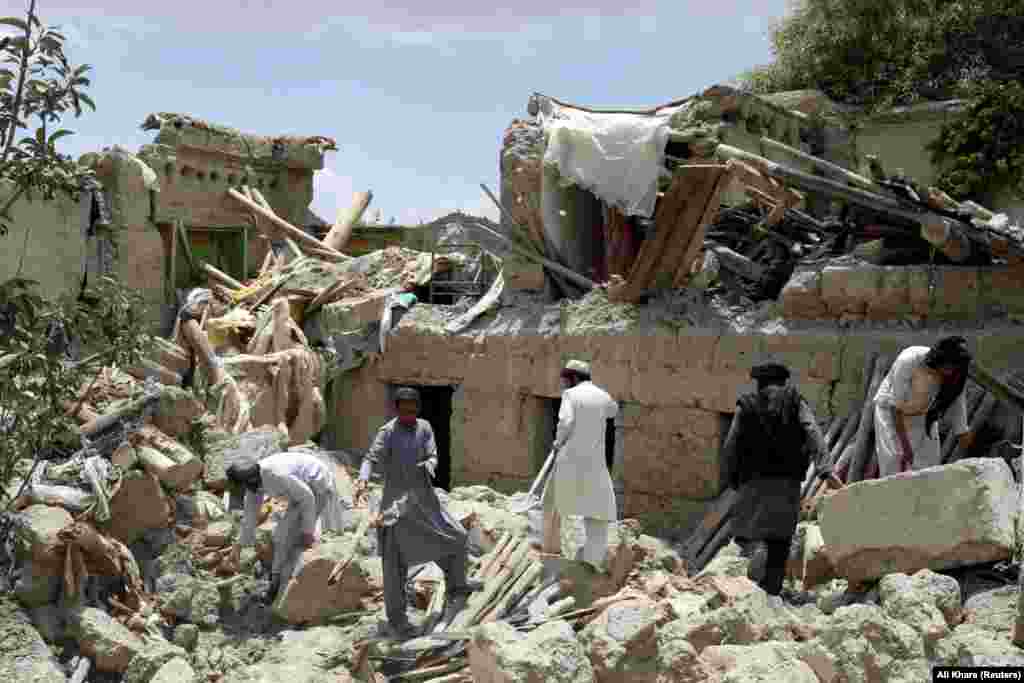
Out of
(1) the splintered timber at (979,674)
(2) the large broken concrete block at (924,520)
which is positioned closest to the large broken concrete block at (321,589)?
(2) the large broken concrete block at (924,520)

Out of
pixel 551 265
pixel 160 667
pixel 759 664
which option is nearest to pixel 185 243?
pixel 551 265

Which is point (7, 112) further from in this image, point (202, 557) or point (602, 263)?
point (602, 263)

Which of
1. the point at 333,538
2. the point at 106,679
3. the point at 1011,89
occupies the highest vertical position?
the point at 1011,89

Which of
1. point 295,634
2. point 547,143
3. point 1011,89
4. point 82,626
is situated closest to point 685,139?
point 547,143

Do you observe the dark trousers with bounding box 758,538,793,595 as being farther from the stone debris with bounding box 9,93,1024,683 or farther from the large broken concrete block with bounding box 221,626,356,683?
the large broken concrete block with bounding box 221,626,356,683

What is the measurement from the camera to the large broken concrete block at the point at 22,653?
7051mm

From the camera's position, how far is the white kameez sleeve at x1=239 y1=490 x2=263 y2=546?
8359 mm

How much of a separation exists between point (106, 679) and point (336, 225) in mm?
11374

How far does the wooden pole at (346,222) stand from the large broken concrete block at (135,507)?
8889 millimetres

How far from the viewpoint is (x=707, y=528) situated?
959 centimetres

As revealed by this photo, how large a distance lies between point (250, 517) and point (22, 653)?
1805mm

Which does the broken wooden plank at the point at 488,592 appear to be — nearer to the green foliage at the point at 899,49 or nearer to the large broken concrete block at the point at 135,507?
the large broken concrete block at the point at 135,507

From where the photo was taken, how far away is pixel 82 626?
24.7ft

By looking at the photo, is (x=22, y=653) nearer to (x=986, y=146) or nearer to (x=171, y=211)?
(x=171, y=211)
